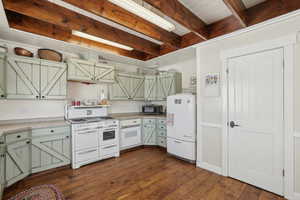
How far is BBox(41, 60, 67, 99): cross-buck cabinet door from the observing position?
8.75ft

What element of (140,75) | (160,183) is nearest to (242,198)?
(160,183)

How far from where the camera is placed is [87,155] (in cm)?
282

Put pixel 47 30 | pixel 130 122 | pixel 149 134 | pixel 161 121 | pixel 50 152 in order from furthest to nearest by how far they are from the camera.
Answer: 1. pixel 149 134
2. pixel 161 121
3. pixel 130 122
4. pixel 50 152
5. pixel 47 30

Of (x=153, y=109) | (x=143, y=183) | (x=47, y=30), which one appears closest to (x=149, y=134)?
(x=153, y=109)

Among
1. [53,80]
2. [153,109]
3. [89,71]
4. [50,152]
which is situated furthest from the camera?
[153,109]

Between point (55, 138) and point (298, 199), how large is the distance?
3.91 m

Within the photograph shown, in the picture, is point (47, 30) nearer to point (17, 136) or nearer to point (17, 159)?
point (17, 136)

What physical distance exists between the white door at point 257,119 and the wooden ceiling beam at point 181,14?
0.81m

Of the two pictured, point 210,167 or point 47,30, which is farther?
point 210,167

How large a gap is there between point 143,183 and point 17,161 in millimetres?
2061

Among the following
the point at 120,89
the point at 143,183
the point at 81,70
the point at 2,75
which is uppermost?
the point at 81,70

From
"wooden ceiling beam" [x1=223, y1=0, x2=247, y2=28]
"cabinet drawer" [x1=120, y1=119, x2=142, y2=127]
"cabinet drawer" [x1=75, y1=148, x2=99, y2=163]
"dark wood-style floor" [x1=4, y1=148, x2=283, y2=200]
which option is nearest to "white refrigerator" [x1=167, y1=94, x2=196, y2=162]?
"dark wood-style floor" [x1=4, y1=148, x2=283, y2=200]

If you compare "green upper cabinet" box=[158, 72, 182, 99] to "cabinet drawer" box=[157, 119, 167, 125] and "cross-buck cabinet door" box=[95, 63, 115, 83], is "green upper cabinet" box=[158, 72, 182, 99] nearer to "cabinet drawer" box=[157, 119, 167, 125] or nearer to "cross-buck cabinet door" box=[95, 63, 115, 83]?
"cabinet drawer" box=[157, 119, 167, 125]

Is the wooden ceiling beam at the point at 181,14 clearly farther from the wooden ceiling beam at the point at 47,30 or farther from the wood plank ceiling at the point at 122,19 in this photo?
the wooden ceiling beam at the point at 47,30
